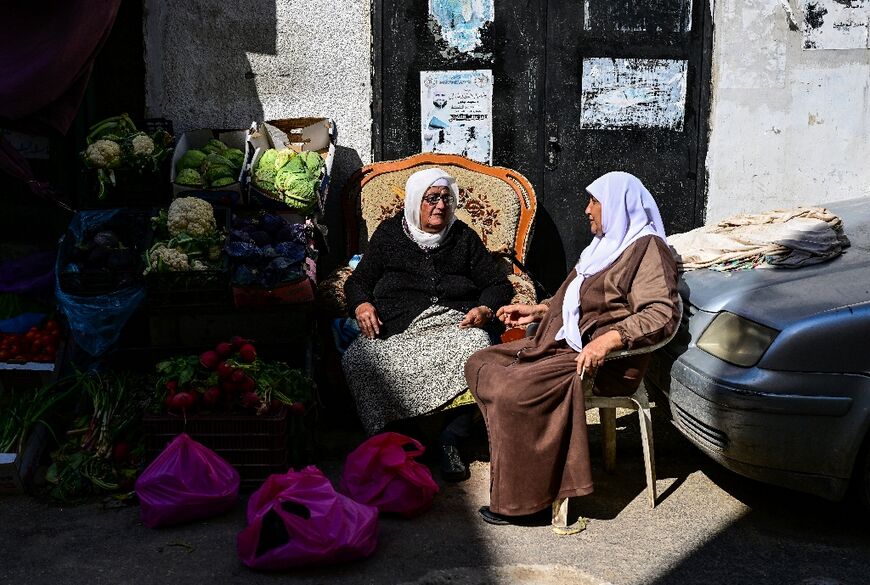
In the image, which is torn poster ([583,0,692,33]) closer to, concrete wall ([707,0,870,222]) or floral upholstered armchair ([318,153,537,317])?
concrete wall ([707,0,870,222])

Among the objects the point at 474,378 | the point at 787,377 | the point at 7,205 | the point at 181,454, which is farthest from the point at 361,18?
the point at 787,377

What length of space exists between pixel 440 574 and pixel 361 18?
3.94 m

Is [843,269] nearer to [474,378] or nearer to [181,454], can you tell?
[474,378]

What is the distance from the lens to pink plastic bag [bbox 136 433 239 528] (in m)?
4.20

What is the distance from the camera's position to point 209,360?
4691mm

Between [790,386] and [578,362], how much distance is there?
34.7 inches

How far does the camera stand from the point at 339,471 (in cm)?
497

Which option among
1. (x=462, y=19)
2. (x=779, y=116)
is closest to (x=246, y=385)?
(x=462, y=19)

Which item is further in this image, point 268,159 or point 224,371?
point 268,159

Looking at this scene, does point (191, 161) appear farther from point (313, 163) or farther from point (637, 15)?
point (637, 15)

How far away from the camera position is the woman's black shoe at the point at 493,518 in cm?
432

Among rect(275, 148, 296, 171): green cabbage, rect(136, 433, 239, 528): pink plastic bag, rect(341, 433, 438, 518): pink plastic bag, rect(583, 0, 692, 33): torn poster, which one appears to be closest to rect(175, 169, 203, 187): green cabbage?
rect(275, 148, 296, 171): green cabbage

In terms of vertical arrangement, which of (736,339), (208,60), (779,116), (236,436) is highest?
(208,60)

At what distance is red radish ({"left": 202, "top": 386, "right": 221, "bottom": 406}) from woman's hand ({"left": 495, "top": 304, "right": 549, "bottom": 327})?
1504mm
